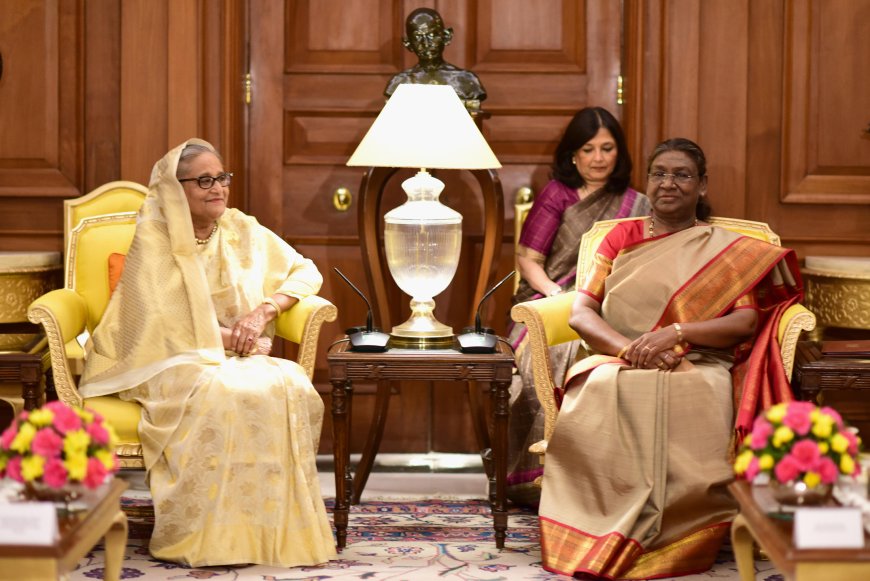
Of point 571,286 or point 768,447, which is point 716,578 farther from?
point 571,286

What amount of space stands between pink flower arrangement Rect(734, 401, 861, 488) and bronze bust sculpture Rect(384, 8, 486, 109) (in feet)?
7.47

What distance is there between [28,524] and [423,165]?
1.95 meters

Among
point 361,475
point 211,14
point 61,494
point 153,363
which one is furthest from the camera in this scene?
point 211,14

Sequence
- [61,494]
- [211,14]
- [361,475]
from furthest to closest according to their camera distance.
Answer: [211,14] < [361,475] < [61,494]

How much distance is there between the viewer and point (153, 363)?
13.7 feet

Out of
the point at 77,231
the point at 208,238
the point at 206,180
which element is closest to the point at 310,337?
the point at 208,238

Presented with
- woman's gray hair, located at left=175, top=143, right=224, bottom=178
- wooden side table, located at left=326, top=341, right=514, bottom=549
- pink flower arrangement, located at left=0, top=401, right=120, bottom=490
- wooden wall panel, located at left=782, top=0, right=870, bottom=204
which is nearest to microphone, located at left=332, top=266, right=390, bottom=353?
wooden side table, located at left=326, top=341, right=514, bottom=549

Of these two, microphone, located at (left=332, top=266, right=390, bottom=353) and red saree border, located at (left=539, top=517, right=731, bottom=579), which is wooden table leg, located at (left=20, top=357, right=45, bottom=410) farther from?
red saree border, located at (left=539, top=517, right=731, bottom=579)

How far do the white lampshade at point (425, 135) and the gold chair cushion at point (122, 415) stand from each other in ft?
3.65

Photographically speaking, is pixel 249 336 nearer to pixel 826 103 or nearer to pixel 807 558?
pixel 807 558

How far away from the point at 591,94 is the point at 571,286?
95 cm

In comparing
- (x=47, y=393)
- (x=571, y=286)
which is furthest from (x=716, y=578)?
(x=47, y=393)

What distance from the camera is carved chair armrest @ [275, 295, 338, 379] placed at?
4363 mm

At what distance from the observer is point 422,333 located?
14.3 feet
